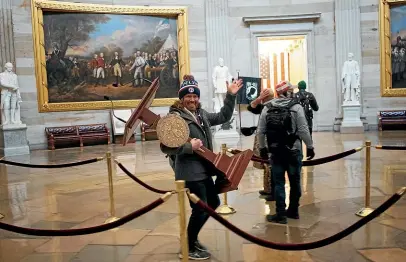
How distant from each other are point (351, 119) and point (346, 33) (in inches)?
145

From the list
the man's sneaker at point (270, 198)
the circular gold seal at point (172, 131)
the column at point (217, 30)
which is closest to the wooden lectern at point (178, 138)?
the circular gold seal at point (172, 131)

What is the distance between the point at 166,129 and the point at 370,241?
8.42 feet

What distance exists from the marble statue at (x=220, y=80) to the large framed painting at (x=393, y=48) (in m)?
6.67

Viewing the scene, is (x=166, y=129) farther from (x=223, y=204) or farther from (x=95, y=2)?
(x=95, y=2)

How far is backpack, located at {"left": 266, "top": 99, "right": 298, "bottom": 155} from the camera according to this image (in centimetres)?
512

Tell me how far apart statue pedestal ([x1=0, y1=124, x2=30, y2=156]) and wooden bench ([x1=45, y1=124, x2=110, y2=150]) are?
145 cm

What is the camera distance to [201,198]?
4090mm

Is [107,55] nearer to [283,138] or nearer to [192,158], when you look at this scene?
[283,138]

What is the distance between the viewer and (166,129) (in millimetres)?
3865

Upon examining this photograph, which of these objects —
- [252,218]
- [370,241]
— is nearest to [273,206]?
[252,218]

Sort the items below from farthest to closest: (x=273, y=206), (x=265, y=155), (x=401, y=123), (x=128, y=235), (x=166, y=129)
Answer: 1. (x=401, y=123)
2. (x=273, y=206)
3. (x=265, y=155)
4. (x=128, y=235)
5. (x=166, y=129)

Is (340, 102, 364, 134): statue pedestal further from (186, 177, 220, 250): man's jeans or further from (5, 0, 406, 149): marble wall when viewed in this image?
(186, 177, 220, 250): man's jeans

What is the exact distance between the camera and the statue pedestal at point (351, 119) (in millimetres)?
16562

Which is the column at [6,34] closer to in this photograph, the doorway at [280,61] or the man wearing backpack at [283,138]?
the doorway at [280,61]
